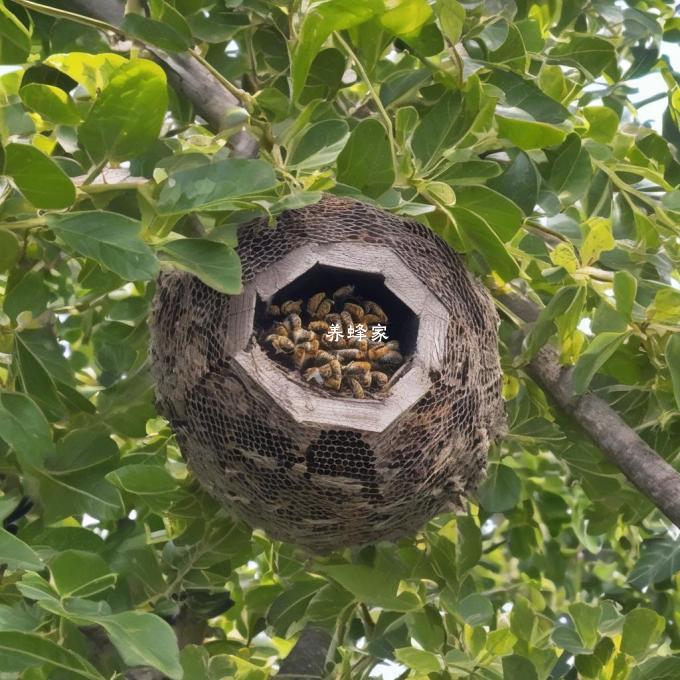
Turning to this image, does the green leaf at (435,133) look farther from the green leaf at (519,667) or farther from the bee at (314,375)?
the green leaf at (519,667)

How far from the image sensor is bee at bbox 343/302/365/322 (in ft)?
4.43

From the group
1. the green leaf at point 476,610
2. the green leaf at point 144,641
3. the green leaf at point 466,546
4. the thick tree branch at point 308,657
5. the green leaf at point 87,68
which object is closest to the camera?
the green leaf at point 144,641

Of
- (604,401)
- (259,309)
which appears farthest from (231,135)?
(604,401)

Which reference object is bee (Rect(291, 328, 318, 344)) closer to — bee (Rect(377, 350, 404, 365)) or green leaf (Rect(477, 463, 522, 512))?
bee (Rect(377, 350, 404, 365))

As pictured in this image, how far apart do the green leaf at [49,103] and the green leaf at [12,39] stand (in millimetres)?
103

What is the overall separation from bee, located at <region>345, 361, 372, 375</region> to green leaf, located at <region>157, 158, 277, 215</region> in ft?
0.71

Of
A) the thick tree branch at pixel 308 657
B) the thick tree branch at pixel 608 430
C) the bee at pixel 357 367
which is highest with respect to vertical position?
the bee at pixel 357 367

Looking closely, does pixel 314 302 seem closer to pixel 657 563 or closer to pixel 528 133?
pixel 528 133

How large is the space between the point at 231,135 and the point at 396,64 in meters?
0.29

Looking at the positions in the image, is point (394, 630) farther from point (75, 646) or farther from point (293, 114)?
point (293, 114)

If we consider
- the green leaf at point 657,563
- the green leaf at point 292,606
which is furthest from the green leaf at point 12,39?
the green leaf at point 657,563

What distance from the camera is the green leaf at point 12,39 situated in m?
1.31

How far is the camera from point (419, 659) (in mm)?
1346

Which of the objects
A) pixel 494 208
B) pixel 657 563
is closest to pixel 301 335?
pixel 494 208
